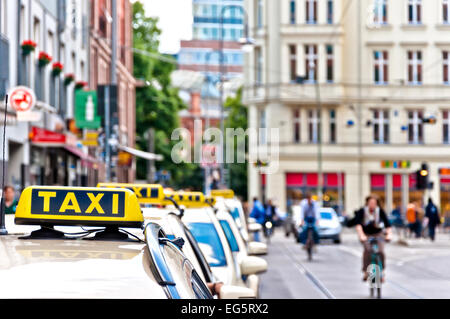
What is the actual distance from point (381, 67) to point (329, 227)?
17.3 meters

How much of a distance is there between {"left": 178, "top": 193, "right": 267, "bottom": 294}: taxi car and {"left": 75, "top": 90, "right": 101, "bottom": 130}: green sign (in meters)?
21.7

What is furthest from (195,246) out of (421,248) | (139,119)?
(139,119)

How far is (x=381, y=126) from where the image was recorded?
5725cm

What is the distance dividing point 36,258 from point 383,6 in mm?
51042

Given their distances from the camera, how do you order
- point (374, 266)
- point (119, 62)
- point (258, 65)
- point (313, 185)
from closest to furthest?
point (374, 266) → point (119, 62) → point (313, 185) → point (258, 65)

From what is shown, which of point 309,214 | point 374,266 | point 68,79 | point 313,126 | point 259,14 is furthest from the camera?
point 259,14

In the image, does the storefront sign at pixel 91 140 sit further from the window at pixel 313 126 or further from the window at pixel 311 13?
the window at pixel 313 126

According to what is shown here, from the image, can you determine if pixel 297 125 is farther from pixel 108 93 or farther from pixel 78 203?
pixel 78 203

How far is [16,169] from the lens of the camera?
2798 cm

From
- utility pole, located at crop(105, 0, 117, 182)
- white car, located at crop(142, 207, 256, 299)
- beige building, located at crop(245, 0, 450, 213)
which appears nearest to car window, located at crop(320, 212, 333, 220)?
beige building, located at crop(245, 0, 450, 213)

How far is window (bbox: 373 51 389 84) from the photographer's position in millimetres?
54719

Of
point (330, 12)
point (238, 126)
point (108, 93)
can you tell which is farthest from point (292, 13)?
point (238, 126)

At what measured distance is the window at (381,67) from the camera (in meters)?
54.7

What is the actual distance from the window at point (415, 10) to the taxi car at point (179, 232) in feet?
127
